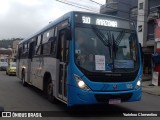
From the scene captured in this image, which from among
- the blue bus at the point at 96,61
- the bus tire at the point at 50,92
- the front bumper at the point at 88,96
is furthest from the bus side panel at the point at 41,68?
the front bumper at the point at 88,96

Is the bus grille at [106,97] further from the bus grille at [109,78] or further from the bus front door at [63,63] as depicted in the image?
the bus front door at [63,63]

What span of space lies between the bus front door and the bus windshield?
2.09ft

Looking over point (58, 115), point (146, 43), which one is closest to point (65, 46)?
point (58, 115)

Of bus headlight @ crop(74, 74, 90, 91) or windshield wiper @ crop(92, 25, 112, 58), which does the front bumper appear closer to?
bus headlight @ crop(74, 74, 90, 91)

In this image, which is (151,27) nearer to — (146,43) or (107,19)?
(146,43)

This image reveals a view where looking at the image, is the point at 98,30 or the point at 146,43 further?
the point at 146,43

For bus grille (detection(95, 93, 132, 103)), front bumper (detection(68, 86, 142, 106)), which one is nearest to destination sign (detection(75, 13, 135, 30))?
front bumper (detection(68, 86, 142, 106))

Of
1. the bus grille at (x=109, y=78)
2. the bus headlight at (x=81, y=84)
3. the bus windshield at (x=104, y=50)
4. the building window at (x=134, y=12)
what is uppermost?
the building window at (x=134, y=12)

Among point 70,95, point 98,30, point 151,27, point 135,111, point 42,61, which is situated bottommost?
point 135,111

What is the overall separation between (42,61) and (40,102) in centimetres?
197

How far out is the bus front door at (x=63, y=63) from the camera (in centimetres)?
999

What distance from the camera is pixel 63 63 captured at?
10.3m

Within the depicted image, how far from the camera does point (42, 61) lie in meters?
13.5

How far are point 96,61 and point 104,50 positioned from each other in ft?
1.65
